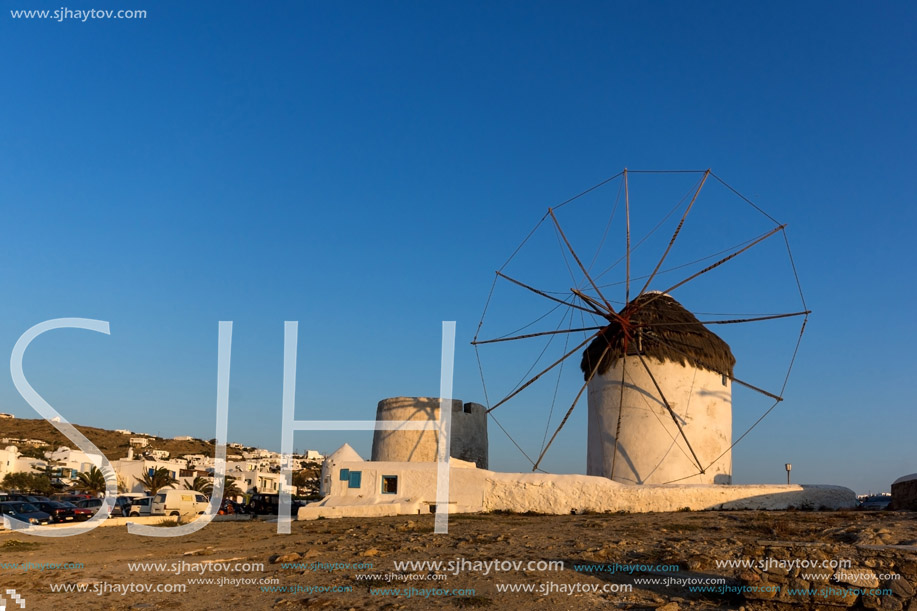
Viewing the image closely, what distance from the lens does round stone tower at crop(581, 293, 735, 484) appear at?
21031 mm

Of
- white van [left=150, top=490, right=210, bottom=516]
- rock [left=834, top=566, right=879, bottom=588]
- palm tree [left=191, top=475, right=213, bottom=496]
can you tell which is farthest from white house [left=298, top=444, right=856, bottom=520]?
palm tree [left=191, top=475, right=213, bottom=496]

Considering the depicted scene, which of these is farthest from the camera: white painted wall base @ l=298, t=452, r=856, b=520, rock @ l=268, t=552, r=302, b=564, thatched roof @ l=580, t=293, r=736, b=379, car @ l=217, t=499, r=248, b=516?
car @ l=217, t=499, r=248, b=516

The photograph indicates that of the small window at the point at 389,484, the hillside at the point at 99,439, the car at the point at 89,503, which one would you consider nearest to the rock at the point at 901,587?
the small window at the point at 389,484

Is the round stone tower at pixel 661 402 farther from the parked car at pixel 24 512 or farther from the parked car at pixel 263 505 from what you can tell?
the parked car at pixel 24 512

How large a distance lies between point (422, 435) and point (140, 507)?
10.5 meters

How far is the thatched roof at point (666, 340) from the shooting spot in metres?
21.4

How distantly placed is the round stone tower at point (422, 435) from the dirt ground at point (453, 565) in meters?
9.10

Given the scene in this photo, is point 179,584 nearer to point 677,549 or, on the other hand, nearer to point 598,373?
point 677,549

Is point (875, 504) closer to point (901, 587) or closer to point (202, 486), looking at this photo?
point (901, 587)

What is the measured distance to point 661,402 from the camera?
21.2m

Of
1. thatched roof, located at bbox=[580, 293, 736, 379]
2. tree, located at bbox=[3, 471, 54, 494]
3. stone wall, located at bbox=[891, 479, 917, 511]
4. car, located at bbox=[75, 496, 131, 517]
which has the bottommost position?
tree, located at bbox=[3, 471, 54, 494]

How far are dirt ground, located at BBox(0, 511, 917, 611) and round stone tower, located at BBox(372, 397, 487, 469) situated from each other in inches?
358

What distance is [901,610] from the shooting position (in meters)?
6.24

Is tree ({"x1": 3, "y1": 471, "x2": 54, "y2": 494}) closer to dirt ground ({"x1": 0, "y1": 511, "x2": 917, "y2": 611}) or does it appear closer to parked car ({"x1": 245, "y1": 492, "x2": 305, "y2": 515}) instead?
parked car ({"x1": 245, "y1": 492, "x2": 305, "y2": 515})
